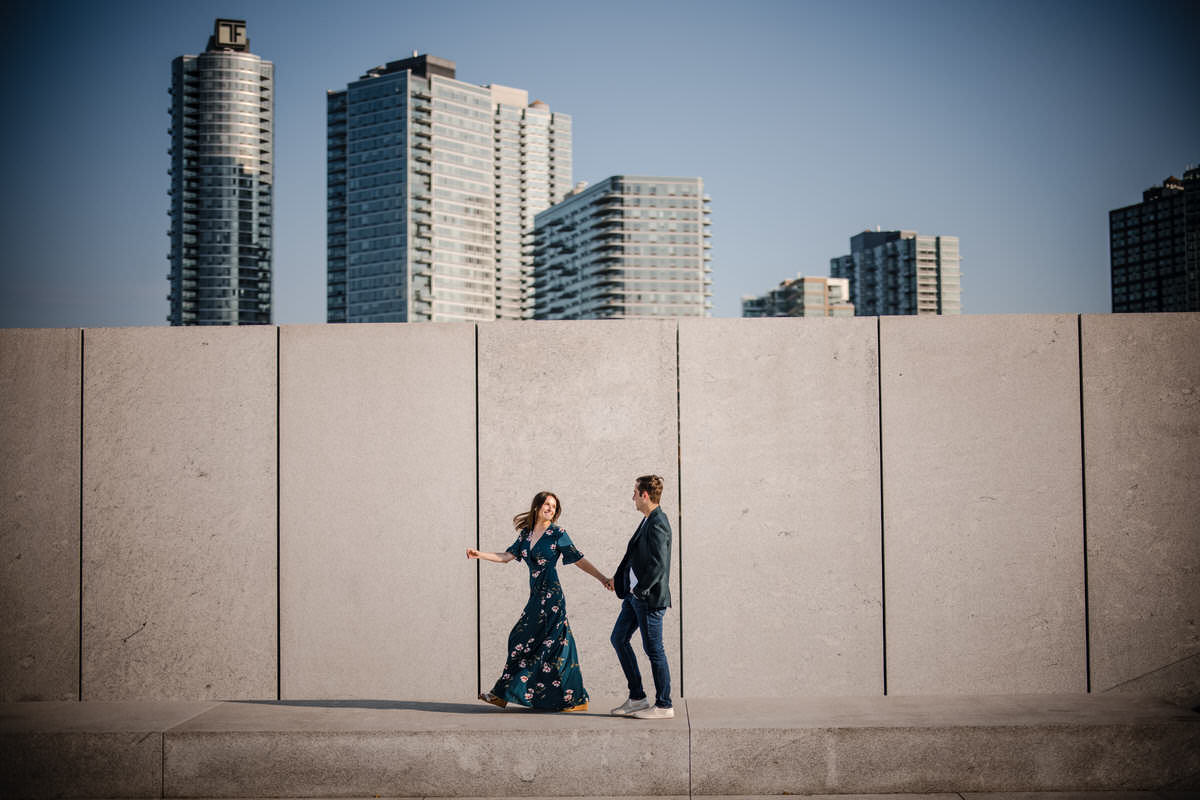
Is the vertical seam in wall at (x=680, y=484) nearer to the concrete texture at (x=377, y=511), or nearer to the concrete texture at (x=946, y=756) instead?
the concrete texture at (x=946, y=756)

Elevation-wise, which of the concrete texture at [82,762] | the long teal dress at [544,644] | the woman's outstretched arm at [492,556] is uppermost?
the woman's outstretched arm at [492,556]

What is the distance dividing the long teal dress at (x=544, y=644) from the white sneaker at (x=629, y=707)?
33 cm

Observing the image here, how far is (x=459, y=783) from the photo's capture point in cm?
632

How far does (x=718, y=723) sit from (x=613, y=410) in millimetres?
2522

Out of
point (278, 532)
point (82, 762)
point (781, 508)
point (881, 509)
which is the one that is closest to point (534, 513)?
point (781, 508)

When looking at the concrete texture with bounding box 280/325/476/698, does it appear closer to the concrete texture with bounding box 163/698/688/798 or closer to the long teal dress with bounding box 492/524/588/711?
the long teal dress with bounding box 492/524/588/711

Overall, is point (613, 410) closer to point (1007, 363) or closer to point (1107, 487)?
point (1007, 363)

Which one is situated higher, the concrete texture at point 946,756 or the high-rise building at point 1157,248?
the high-rise building at point 1157,248

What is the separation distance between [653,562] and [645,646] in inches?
24.6

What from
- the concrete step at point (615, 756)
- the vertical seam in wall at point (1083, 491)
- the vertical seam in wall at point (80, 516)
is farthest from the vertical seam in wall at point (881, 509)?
the vertical seam in wall at point (80, 516)

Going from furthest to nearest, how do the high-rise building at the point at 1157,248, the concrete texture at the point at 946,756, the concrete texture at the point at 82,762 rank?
the high-rise building at the point at 1157,248 → the concrete texture at the point at 82,762 → the concrete texture at the point at 946,756

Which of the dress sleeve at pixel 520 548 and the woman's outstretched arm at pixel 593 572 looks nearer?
the woman's outstretched arm at pixel 593 572

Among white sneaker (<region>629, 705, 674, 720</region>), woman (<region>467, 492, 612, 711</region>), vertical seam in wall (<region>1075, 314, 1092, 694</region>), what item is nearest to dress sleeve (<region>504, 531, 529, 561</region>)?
woman (<region>467, 492, 612, 711</region>)

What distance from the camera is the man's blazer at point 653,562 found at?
656 centimetres
